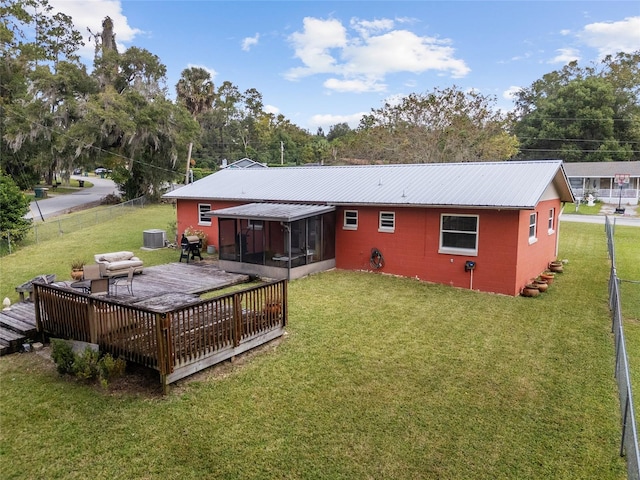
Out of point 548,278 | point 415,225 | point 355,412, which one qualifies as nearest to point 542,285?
point 548,278

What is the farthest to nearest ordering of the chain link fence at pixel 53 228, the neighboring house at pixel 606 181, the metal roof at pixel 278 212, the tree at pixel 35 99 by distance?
the neighboring house at pixel 606 181 → the tree at pixel 35 99 → the chain link fence at pixel 53 228 → the metal roof at pixel 278 212

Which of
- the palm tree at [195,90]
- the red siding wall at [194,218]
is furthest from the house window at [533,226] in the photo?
the palm tree at [195,90]

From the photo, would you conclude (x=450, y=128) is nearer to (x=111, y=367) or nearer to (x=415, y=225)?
(x=415, y=225)

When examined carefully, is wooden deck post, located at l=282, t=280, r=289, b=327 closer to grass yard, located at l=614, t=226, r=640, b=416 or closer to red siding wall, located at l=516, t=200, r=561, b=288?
grass yard, located at l=614, t=226, r=640, b=416

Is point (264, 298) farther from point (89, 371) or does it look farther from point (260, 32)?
point (260, 32)

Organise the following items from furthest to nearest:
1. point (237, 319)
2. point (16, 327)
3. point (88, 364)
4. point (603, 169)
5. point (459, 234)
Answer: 1. point (603, 169)
2. point (459, 234)
3. point (16, 327)
4. point (237, 319)
5. point (88, 364)

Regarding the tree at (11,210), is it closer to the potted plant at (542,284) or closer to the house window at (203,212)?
the house window at (203,212)
